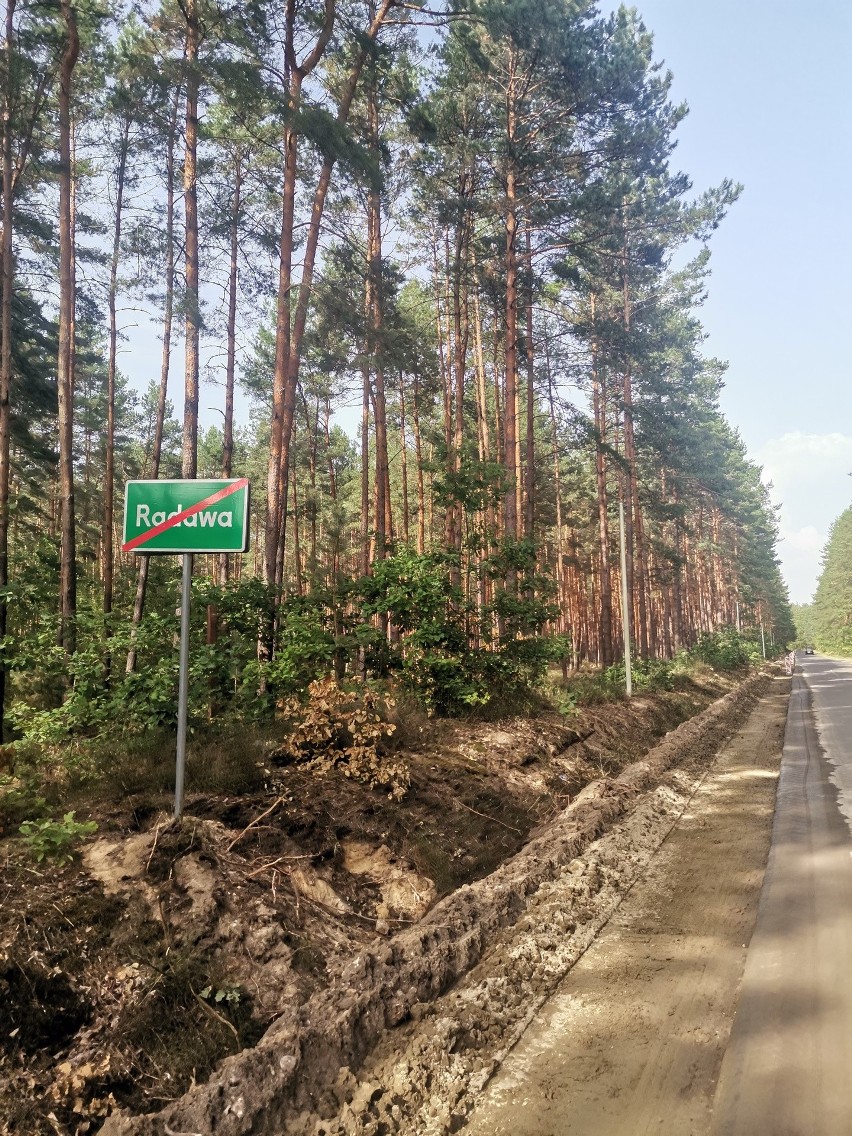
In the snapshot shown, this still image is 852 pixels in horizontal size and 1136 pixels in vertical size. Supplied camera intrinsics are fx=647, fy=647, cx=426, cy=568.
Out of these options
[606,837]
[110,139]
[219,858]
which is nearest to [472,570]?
[606,837]

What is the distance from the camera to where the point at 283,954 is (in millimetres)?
3908

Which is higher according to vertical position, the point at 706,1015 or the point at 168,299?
the point at 168,299

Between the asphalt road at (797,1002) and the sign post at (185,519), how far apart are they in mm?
4169

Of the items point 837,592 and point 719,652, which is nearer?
point 719,652

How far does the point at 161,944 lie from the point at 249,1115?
140cm

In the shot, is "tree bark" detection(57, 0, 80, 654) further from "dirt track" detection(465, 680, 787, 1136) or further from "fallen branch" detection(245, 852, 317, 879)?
"dirt track" detection(465, 680, 787, 1136)

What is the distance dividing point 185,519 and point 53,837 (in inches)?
95.6

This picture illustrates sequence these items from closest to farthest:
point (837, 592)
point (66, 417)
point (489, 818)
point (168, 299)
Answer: point (489, 818) → point (66, 417) → point (168, 299) → point (837, 592)

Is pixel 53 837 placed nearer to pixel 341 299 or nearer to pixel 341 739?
pixel 341 739

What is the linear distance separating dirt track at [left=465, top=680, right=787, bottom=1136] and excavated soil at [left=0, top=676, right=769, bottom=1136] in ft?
0.62

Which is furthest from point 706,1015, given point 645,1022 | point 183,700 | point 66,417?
point 66,417

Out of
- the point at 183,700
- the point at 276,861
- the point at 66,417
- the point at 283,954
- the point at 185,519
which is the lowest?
the point at 283,954

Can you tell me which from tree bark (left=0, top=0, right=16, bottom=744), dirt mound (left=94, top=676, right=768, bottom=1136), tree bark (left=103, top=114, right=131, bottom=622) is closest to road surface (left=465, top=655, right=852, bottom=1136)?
dirt mound (left=94, top=676, right=768, bottom=1136)

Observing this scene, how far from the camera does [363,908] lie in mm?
4914
